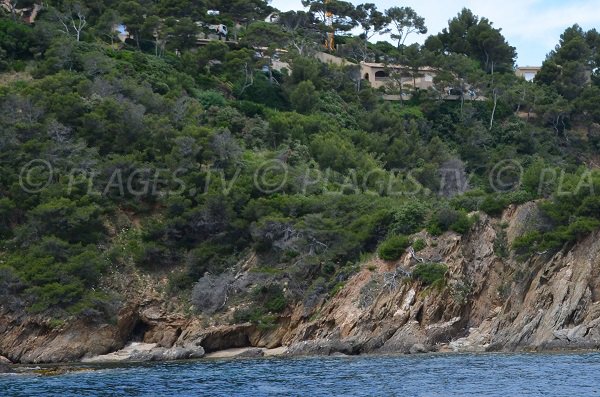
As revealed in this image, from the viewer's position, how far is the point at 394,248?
187 feet

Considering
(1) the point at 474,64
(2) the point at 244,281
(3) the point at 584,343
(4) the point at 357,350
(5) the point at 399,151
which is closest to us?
(3) the point at 584,343

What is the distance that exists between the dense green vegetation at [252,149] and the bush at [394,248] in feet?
0.31

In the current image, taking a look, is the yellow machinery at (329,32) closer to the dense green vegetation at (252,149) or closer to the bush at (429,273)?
the dense green vegetation at (252,149)

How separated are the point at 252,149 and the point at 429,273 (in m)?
21.0

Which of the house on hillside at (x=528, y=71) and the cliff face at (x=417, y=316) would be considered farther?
the house on hillside at (x=528, y=71)

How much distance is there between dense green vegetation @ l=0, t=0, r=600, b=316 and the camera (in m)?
57.9

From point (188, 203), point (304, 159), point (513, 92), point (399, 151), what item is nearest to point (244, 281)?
point (188, 203)

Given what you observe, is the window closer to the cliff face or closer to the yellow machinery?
the yellow machinery

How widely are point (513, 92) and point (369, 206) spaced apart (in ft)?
97.7

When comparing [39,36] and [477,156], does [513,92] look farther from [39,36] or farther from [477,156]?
[39,36]

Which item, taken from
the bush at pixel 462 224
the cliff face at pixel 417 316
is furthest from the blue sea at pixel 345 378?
the bush at pixel 462 224

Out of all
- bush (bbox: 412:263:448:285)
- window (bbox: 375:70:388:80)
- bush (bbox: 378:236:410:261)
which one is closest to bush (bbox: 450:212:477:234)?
bush (bbox: 378:236:410:261)

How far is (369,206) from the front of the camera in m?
62.0

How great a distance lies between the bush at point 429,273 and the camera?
5425cm
